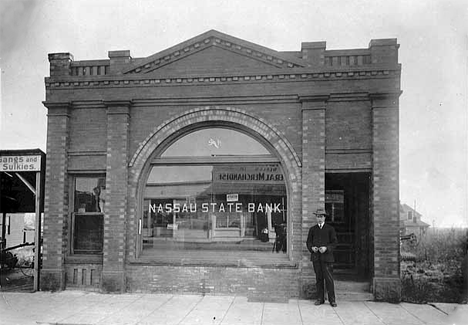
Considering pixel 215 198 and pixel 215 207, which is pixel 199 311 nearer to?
pixel 215 207

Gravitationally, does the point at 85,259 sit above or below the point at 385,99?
below

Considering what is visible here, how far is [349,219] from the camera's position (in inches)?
468

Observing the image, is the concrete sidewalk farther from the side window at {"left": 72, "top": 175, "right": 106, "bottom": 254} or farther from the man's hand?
the side window at {"left": 72, "top": 175, "right": 106, "bottom": 254}

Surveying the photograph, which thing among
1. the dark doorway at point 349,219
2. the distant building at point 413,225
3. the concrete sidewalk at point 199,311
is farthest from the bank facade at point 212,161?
the distant building at point 413,225

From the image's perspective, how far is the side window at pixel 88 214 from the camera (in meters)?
10.6

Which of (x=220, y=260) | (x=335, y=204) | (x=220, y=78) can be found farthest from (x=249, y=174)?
(x=335, y=204)

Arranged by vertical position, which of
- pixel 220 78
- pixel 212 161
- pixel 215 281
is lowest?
pixel 215 281

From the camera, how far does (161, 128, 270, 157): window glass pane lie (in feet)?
33.5

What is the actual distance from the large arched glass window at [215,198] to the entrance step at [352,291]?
153 centimetres

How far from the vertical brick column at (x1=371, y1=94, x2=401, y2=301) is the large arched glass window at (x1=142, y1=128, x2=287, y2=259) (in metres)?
2.07

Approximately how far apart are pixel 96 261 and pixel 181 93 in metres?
4.49

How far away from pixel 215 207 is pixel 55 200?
12.7 feet

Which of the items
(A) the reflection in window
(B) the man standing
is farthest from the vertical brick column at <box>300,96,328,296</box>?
(A) the reflection in window

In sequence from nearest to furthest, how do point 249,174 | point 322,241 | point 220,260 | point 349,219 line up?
1. point 322,241
2. point 220,260
3. point 249,174
4. point 349,219
